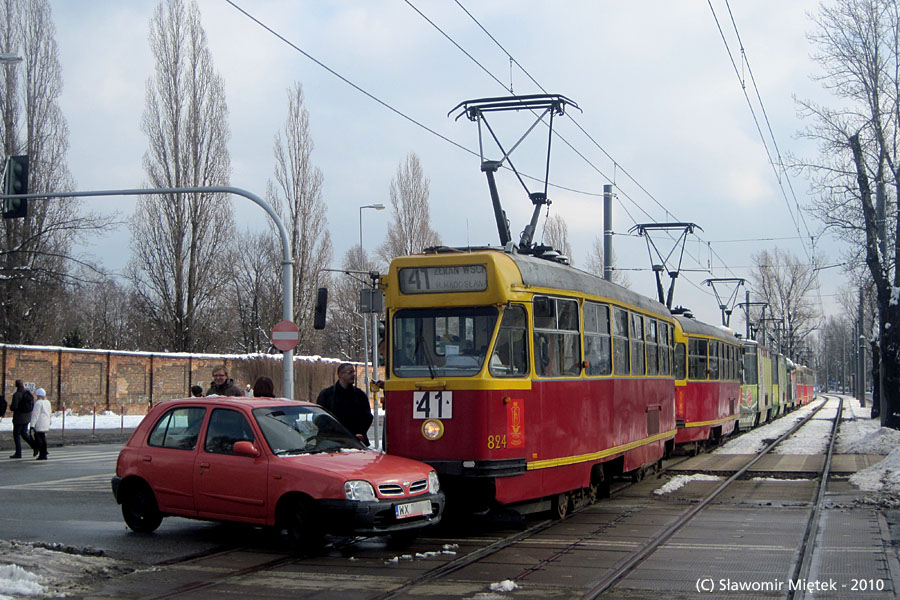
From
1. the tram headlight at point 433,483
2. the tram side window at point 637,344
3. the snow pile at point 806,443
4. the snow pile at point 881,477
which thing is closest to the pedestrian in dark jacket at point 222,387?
the tram headlight at point 433,483

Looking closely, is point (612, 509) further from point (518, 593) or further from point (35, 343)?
point (35, 343)

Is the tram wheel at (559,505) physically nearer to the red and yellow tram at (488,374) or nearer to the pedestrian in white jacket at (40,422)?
the red and yellow tram at (488,374)

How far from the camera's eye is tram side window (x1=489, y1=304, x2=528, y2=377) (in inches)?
415

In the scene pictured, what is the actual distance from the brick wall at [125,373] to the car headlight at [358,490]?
96.5 feet

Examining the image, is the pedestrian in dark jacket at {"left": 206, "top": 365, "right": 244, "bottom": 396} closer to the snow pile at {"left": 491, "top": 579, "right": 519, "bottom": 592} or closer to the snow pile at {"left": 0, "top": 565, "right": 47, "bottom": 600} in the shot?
the snow pile at {"left": 0, "top": 565, "right": 47, "bottom": 600}

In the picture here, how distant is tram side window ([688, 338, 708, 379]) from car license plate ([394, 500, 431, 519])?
13728mm

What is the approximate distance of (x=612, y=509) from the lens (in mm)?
12992

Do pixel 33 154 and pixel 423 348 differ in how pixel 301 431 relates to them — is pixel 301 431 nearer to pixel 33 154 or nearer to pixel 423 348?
A: pixel 423 348

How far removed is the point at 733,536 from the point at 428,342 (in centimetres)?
379

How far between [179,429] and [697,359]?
49.7 ft

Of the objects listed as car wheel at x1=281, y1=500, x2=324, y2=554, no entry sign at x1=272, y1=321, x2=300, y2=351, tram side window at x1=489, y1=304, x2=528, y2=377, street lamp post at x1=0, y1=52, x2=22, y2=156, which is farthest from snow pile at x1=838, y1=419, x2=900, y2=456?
street lamp post at x1=0, y1=52, x2=22, y2=156

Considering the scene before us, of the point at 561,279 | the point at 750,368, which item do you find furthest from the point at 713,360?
the point at 561,279

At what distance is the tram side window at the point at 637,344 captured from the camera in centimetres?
1472

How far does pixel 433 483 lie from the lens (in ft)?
33.0
